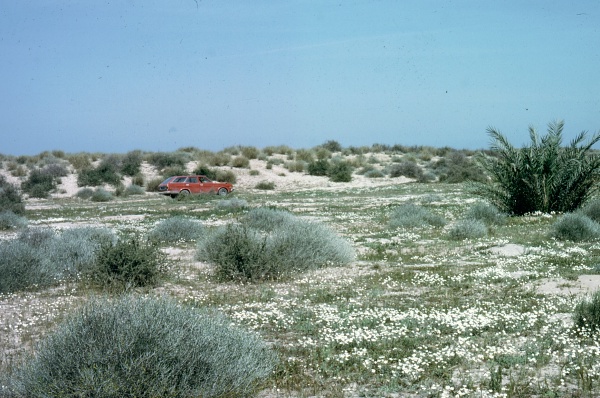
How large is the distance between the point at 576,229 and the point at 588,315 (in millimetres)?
9204

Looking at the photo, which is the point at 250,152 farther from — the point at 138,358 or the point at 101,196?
the point at 138,358

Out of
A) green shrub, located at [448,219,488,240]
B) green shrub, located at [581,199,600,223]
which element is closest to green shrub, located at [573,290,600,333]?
green shrub, located at [448,219,488,240]

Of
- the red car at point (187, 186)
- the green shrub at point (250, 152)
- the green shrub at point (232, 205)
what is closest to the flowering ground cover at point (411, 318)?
the green shrub at point (232, 205)

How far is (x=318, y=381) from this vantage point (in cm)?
633

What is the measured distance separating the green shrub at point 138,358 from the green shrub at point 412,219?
48.0ft

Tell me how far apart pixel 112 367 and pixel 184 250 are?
36.8 ft

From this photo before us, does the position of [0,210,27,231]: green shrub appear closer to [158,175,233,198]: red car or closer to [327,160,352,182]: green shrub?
[158,175,233,198]: red car

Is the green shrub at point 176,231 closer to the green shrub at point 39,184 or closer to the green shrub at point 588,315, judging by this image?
the green shrub at point 588,315

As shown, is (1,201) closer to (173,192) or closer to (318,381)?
(173,192)

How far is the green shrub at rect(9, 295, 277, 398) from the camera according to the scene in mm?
5133

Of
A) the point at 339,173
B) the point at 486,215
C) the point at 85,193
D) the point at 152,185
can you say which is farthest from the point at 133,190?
the point at 486,215

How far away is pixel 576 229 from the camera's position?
16.5 meters

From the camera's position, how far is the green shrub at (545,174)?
23.0 metres

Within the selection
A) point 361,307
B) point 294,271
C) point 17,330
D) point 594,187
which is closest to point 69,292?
point 17,330
